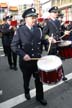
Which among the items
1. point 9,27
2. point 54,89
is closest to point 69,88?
point 54,89

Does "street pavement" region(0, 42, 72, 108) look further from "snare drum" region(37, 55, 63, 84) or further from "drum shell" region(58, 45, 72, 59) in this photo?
"snare drum" region(37, 55, 63, 84)

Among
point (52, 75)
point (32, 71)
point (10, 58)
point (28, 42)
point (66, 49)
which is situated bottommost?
point (10, 58)

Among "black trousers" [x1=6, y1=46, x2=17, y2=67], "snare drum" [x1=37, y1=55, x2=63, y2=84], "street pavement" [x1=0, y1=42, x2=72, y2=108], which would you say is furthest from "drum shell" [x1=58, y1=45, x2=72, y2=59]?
"black trousers" [x1=6, y1=46, x2=17, y2=67]

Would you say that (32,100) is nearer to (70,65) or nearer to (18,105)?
(18,105)

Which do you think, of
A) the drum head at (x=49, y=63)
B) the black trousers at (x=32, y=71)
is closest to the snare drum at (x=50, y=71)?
the drum head at (x=49, y=63)

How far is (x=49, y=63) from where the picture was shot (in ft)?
15.5

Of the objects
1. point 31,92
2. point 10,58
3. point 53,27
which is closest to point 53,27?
point 53,27

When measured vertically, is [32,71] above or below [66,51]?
below

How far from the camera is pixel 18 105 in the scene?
17.9 ft

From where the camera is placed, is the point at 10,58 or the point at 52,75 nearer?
the point at 52,75

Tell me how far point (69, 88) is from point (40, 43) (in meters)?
1.59

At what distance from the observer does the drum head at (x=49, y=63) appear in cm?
455

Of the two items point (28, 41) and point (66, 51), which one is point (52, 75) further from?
point (66, 51)

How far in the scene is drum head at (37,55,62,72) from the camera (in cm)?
455
